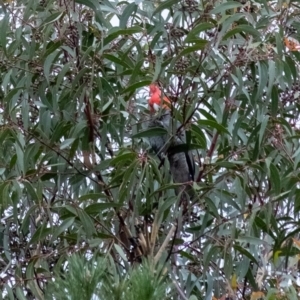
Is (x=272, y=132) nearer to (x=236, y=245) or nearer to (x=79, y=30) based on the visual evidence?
(x=236, y=245)

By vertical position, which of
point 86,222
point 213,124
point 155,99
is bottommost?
point 86,222

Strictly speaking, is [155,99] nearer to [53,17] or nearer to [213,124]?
[213,124]

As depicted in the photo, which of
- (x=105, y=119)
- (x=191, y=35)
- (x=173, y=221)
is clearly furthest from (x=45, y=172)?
(x=191, y=35)

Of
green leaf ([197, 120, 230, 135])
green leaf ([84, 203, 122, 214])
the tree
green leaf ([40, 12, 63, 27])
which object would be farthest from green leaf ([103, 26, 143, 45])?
green leaf ([84, 203, 122, 214])

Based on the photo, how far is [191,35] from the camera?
5.16 ft

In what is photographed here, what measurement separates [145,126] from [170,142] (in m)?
0.17

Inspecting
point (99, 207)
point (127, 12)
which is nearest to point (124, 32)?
point (127, 12)

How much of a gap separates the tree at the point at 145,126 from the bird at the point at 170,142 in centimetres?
3

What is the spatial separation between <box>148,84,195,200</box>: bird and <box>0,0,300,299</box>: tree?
3 centimetres

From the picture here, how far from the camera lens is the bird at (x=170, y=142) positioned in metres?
1.66

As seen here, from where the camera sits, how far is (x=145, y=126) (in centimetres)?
183

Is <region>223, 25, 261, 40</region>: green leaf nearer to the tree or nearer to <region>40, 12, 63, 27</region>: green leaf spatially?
the tree

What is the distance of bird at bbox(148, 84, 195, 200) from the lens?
1655 mm

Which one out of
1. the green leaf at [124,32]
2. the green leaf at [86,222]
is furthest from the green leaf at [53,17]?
the green leaf at [86,222]
